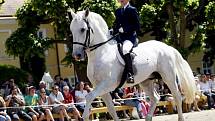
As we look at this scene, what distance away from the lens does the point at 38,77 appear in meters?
39.2

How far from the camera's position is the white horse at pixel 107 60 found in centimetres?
1098

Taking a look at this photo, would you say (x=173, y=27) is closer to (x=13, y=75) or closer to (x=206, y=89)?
(x=13, y=75)

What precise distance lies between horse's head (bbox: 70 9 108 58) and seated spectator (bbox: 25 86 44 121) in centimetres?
634

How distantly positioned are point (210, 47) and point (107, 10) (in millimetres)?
16240

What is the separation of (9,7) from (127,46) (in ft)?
102

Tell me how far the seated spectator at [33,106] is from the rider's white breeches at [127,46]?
6.26 m

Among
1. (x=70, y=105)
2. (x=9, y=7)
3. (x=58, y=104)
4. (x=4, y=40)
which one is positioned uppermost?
(x=9, y=7)

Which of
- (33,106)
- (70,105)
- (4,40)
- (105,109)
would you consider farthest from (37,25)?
(33,106)

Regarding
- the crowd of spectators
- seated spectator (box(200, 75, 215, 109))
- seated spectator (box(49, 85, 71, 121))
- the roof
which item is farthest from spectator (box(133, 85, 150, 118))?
the roof

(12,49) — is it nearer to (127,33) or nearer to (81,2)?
(81,2)

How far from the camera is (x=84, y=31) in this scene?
436 inches

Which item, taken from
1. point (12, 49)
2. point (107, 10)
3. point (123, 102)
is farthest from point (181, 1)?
point (123, 102)

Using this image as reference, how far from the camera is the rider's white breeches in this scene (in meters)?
11.5

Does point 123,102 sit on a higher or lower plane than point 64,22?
lower
